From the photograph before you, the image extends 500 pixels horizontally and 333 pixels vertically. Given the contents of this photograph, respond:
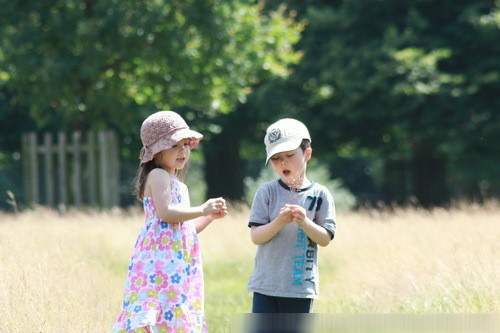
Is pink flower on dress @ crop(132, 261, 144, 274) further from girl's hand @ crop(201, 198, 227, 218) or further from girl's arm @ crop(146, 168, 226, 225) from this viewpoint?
girl's hand @ crop(201, 198, 227, 218)

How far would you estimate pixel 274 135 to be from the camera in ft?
17.8

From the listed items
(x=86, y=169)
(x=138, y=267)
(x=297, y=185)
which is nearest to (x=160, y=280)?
(x=138, y=267)

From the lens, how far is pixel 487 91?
2216 cm

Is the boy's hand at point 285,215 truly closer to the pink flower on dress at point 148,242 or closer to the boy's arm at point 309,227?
the boy's arm at point 309,227

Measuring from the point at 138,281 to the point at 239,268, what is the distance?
7.23 meters

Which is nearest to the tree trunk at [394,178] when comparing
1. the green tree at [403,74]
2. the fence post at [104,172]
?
the green tree at [403,74]

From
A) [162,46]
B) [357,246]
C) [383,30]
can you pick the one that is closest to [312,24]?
[383,30]

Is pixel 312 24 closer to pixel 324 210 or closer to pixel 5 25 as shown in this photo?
pixel 5 25

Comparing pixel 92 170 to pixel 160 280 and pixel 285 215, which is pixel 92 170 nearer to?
pixel 160 280

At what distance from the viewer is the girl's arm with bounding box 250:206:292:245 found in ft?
16.8

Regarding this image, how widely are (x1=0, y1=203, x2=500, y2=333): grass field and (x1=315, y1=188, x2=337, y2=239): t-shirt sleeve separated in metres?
1.12

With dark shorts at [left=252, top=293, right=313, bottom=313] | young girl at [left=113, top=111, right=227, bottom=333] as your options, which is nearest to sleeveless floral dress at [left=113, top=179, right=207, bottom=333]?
young girl at [left=113, top=111, right=227, bottom=333]

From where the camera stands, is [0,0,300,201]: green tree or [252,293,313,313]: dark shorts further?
[0,0,300,201]: green tree

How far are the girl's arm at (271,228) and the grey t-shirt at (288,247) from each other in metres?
0.06
